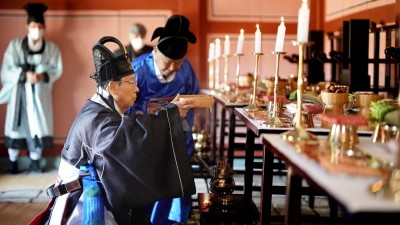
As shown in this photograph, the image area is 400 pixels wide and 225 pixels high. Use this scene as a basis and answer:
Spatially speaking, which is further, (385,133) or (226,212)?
(226,212)

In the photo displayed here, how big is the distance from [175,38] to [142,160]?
4.47ft

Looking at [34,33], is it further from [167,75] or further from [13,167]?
[167,75]

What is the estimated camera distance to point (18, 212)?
415cm

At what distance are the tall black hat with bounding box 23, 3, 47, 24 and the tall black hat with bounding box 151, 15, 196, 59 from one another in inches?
102

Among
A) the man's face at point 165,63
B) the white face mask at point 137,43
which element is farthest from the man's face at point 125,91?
the white face mask at point 137,43

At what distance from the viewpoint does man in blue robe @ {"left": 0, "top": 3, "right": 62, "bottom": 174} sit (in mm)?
5695

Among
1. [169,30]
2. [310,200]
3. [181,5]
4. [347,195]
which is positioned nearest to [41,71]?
[181,5]

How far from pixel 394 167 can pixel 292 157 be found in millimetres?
319

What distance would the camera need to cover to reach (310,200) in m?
4.25

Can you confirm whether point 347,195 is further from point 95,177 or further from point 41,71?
point 41,71

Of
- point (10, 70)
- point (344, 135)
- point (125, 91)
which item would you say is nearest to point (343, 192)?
point (344, 135)

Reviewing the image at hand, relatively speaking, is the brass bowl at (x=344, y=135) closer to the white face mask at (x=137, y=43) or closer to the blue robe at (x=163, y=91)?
the blue robe at (x=163, y=91)

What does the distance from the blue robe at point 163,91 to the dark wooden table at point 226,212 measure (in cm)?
86

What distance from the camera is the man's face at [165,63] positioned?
357cm
